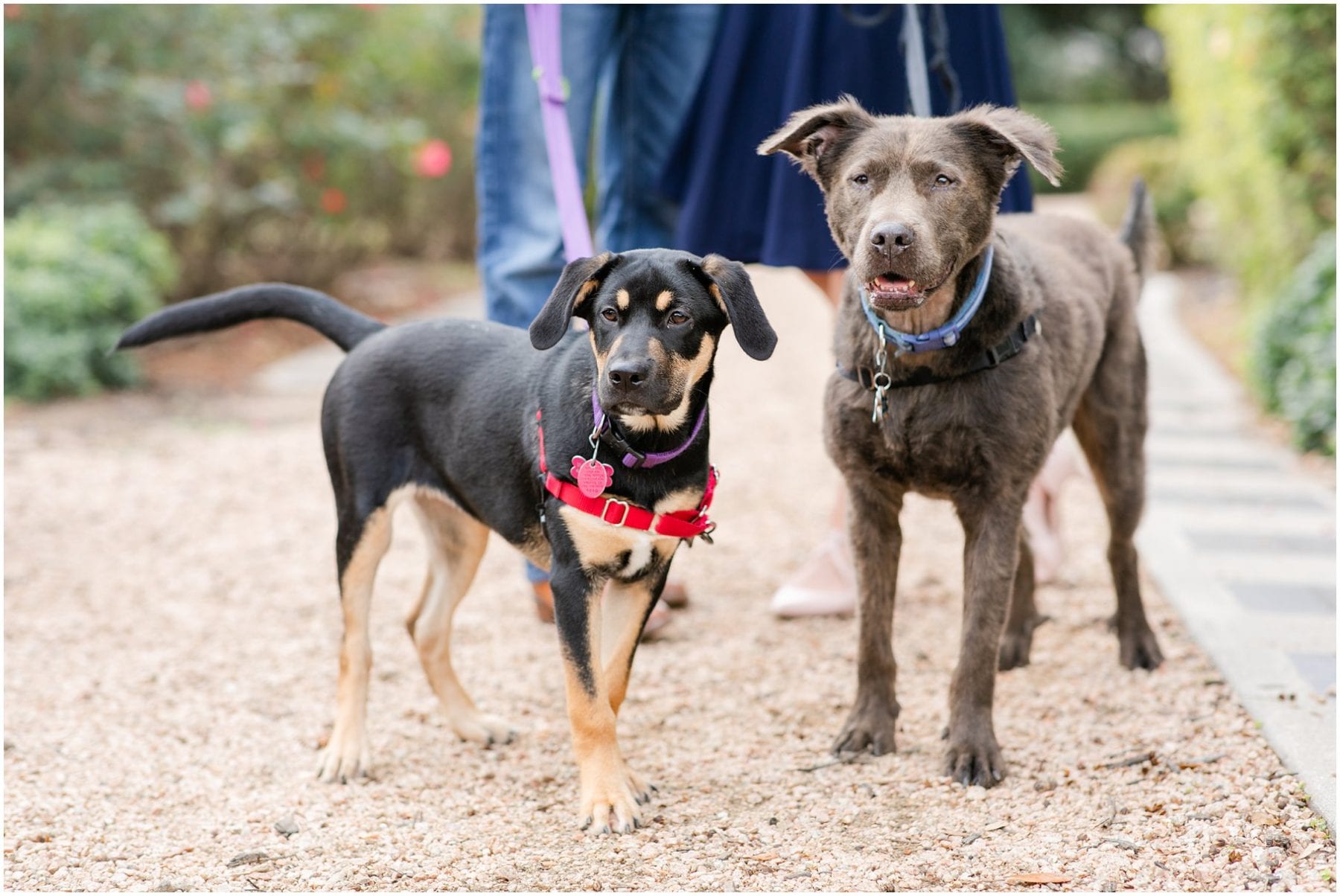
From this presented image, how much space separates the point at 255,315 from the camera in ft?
12.1

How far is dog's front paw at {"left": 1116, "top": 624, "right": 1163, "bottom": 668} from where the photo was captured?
4277mm

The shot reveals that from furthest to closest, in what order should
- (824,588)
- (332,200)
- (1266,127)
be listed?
(332,200), (1266,127), (824,588)

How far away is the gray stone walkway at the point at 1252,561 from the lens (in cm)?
366

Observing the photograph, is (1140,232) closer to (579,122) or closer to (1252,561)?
(1252,561)

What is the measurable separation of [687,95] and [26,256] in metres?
5.48

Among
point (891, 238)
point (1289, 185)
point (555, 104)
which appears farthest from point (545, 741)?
point (1289, 185)

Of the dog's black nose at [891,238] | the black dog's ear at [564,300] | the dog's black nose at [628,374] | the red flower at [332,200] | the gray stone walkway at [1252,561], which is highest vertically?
the dog's black nose at [891,238]

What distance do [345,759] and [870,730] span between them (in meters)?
1.43

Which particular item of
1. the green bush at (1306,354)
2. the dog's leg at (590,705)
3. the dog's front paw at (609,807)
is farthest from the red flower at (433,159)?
the dog's front paw at (609,807)

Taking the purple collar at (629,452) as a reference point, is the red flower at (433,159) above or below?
below

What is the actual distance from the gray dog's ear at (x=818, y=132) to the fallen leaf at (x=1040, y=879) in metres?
1.80

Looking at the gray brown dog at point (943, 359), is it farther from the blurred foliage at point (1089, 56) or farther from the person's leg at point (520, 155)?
the blurred foliage at point (1089, 56)

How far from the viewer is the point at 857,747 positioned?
361 centimetres

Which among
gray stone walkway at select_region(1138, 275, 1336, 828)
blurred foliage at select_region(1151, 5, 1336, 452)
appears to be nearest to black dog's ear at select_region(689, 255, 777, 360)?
gray stone walkway at select_region(1138, 275, 1336, 828)
